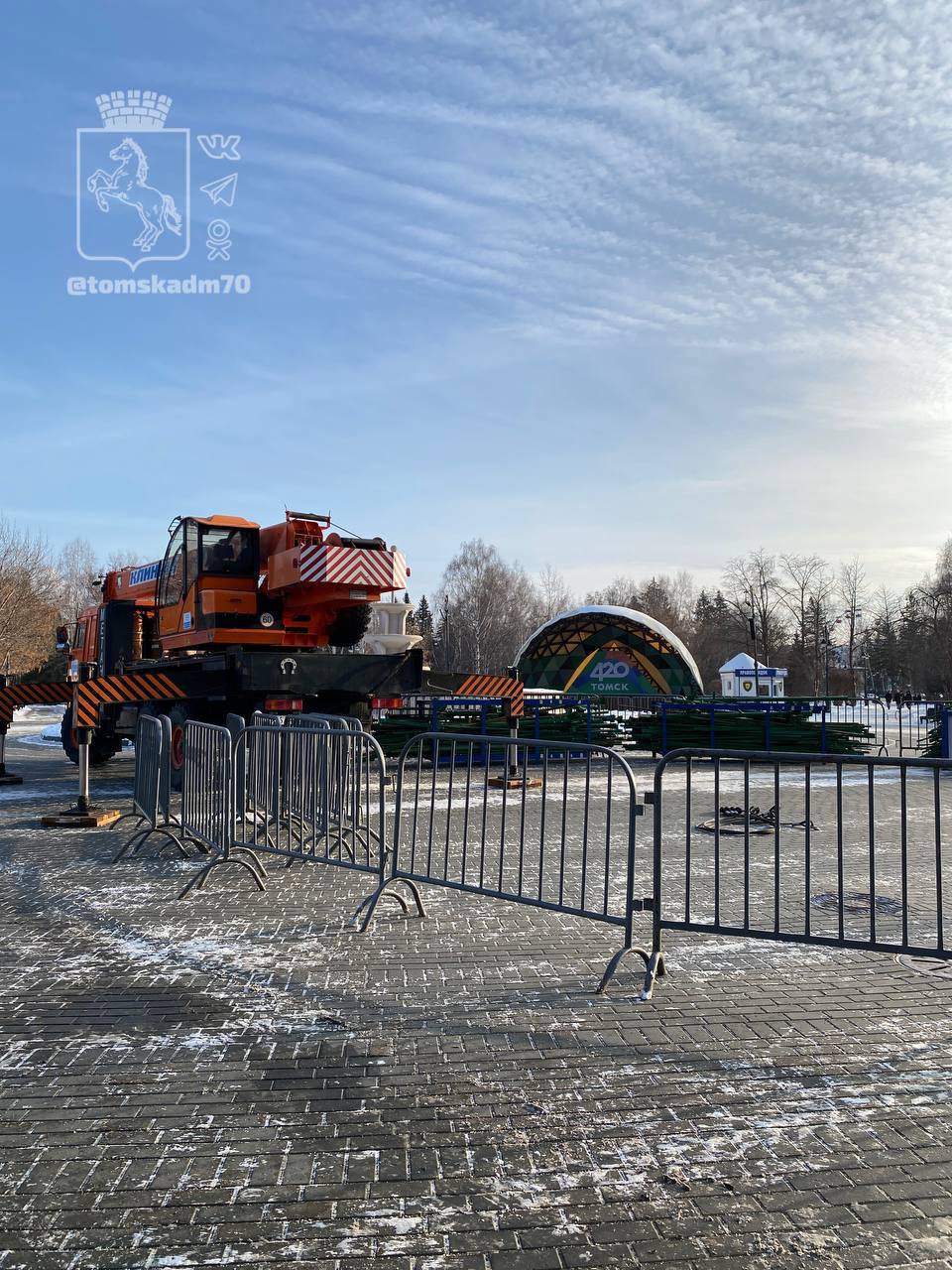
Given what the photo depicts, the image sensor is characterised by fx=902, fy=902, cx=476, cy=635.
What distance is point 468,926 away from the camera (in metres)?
6.50

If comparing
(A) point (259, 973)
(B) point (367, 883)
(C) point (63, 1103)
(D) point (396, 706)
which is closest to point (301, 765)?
(B) point (367, 883)

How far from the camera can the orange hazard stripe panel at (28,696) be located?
15.5 meters

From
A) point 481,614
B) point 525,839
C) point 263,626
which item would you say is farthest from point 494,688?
point 481,614

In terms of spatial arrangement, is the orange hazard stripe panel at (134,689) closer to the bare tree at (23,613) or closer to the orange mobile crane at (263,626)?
the orange mobile crane at (263,626)

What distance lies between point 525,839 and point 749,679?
40988mm

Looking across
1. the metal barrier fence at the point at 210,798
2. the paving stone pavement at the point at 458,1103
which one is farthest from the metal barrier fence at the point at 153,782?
the paving stone pavement at the point at 458,1103

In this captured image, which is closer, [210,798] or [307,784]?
[210,798]

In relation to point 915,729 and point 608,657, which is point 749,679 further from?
point 608,657

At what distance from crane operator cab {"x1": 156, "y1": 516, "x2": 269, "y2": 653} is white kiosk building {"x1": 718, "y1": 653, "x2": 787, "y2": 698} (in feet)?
118

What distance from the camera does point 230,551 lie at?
13734mm

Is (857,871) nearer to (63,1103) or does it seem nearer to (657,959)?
(657,959)

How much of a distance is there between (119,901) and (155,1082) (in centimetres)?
348

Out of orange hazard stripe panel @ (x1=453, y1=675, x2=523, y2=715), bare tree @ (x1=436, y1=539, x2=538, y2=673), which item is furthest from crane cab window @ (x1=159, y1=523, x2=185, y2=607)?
bare tree @ (x1=436, y1=539, x2=538, y2=673)

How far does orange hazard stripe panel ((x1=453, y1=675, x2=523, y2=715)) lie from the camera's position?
16.2 meters
